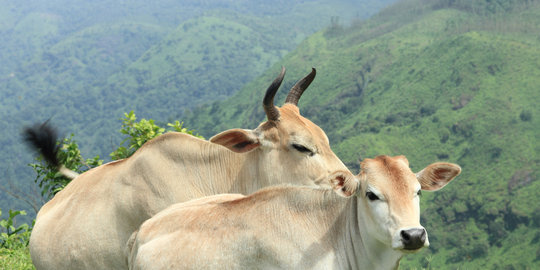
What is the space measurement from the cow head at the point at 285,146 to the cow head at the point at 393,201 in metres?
1.38

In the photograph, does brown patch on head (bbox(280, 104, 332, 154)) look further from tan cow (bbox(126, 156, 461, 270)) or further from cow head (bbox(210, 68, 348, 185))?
tan cow (bbox(126, 156, 461, 270))

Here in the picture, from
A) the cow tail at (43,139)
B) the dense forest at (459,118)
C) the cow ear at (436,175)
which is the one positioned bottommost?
the dense forest at (459,118)

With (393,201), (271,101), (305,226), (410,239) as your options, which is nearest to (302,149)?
(271,101)

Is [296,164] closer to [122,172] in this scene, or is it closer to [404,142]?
[122,172]

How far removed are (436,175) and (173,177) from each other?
313 cm

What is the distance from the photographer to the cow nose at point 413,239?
4801mm

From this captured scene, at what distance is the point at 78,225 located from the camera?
7.23 metres

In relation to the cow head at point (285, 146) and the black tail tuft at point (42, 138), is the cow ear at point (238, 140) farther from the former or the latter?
the black tail tuft at point (42, 138)

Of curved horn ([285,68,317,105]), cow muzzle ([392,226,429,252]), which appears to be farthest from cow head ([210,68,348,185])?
cow muzzle ([392,226,429,252])

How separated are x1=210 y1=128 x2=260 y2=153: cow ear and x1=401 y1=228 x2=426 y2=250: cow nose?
2642 millimetres

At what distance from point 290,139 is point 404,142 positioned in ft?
424

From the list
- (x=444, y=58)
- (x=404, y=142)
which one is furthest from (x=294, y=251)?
(x=444, y=58)

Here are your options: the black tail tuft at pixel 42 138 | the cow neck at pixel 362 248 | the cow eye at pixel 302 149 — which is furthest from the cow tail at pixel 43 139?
the cow neck at pixel 362 248

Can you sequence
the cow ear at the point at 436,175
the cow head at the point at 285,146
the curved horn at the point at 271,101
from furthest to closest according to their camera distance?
the curved horn at the point at 271,101
the cow head at the point at 285,146
the cow ear at the point at 436,175
